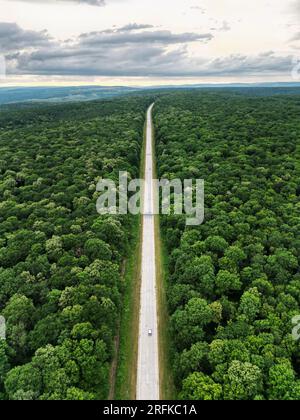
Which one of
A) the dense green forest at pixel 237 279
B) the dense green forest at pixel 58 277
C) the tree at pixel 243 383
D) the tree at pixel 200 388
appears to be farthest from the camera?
the dense green forest at pixel 58 277

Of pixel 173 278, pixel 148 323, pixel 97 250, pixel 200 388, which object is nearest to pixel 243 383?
pixel 200 388

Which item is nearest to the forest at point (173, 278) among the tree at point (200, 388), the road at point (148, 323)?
the tree at point (200, 388)

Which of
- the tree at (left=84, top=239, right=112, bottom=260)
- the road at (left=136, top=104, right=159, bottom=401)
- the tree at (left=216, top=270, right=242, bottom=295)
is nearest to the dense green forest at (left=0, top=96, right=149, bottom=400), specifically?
the tree at (left=84, top=239, right=112, bottom=260)

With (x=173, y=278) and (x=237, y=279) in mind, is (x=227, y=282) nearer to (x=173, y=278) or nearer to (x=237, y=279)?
(x=237, y=279)

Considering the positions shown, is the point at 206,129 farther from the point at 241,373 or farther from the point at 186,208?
the point at 241,373

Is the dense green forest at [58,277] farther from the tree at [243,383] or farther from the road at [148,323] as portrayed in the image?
the tree at [243,383]
